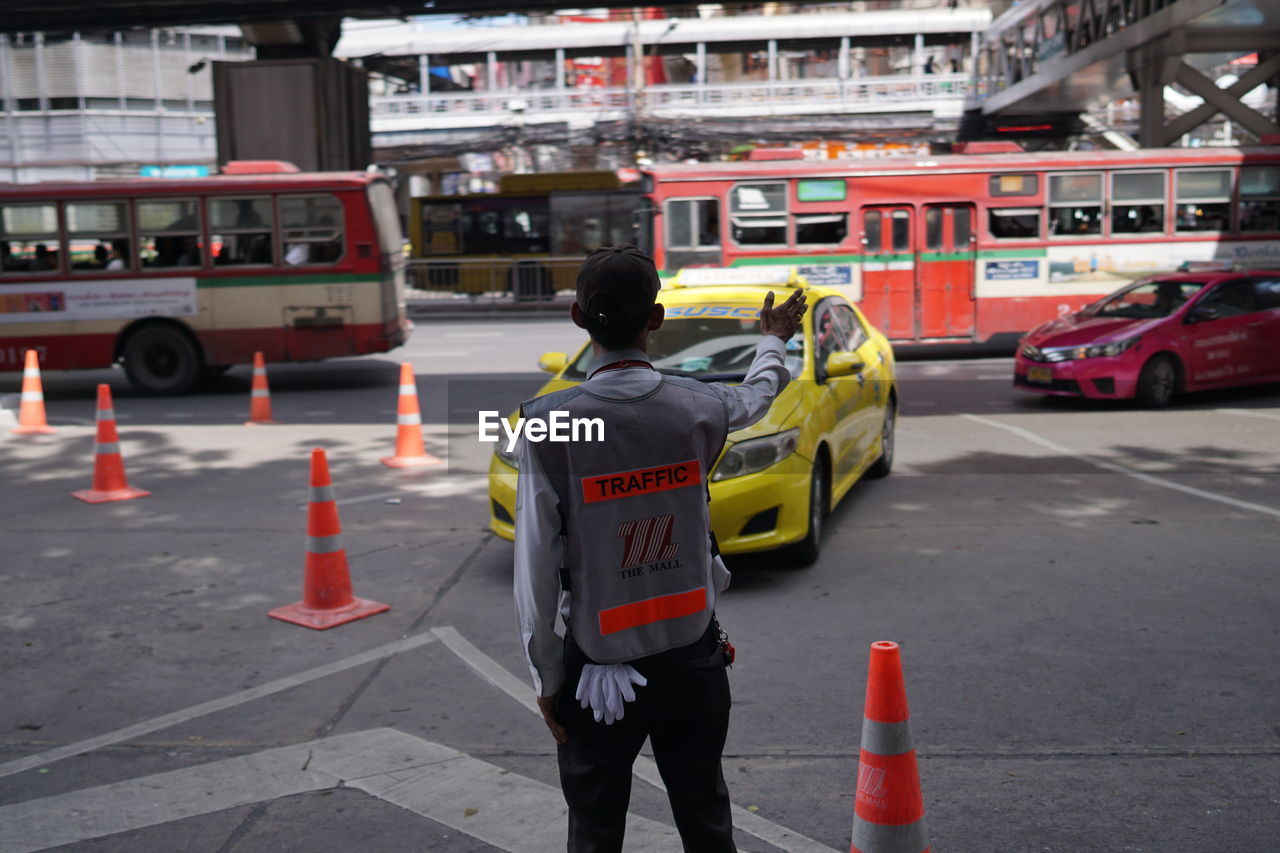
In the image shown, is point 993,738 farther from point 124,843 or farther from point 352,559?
point 352,559

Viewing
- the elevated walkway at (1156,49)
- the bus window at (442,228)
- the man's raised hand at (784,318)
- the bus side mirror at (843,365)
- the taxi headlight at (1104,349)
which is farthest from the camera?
the bus window at (442,228)

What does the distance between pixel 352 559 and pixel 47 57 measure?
51917 mm

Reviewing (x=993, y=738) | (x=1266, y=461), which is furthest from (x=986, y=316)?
(x=993, y=738)

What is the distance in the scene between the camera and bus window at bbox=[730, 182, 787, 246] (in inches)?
712

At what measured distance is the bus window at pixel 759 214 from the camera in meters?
18.1

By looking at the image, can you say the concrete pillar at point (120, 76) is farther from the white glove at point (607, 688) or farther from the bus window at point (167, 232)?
the white glove at point (607, 688)

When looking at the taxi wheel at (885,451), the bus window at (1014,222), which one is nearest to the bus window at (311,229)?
the taxi wheel at (885,451)

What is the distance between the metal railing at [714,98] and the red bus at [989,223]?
3429 cm

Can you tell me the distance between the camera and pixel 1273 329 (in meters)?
13.5

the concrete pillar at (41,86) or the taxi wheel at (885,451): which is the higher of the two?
the concrete pillar at (41,86)

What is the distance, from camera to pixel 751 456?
6.79m

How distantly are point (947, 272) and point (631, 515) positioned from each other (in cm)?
1609

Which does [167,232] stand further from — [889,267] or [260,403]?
[889,267]

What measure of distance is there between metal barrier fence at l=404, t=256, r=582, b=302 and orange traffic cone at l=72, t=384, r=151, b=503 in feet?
65.1
